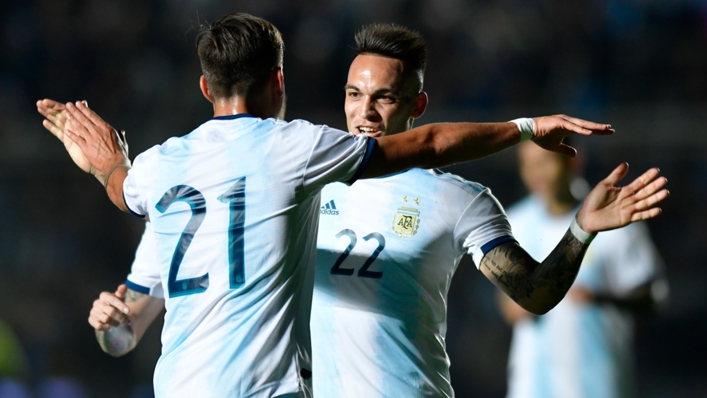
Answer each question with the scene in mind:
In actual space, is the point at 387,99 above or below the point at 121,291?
above

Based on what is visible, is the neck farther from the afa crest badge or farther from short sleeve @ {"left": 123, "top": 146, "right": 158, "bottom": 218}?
the afa crest badge

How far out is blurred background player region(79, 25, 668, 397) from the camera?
3172 millimetres

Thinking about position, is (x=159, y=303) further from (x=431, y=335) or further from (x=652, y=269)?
(x=652, y=269)

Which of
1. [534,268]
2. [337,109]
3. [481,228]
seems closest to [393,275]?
[481,228]

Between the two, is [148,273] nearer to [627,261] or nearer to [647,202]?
[647,202]

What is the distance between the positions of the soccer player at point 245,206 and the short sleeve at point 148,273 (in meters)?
1.06

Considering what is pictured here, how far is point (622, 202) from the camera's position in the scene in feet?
9.37

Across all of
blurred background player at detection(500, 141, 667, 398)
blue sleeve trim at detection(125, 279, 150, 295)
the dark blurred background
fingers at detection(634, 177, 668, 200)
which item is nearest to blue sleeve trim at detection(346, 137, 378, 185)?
fingers at detection(634, 177, 668, 200)

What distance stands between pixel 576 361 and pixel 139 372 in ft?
14.9

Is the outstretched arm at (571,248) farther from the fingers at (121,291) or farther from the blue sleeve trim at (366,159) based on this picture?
the fingers at (121,291)

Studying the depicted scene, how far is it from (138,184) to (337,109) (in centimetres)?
719

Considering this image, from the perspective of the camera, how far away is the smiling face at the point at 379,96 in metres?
3.57

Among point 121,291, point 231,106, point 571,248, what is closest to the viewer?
point 231,106

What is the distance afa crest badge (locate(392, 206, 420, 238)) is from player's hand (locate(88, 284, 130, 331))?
1.21m
